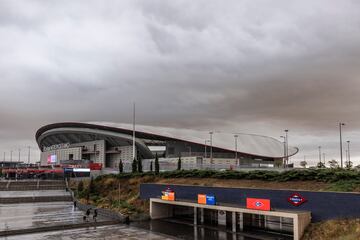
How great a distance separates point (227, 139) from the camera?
11169cm

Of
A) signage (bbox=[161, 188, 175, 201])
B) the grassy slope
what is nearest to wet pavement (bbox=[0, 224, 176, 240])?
signage (bbox=[161, 188, 175, 201])

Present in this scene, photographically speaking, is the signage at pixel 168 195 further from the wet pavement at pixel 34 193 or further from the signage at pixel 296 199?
the wet pavement at pixel 34 193

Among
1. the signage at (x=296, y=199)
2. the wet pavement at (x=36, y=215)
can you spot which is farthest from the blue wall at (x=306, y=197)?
the wet pavement at (x=36, y=215)

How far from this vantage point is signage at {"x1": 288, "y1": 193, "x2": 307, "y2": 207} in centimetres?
2453

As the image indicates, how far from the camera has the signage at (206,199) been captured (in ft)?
98.2

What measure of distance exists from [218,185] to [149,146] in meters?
68.1

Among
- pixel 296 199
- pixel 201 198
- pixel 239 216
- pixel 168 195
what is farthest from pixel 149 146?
pixel 296 199

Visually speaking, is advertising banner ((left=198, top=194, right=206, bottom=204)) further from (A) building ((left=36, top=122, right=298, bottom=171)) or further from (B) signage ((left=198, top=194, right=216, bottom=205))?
(A) building ((left=36, top=122, right=298, bottom=171))

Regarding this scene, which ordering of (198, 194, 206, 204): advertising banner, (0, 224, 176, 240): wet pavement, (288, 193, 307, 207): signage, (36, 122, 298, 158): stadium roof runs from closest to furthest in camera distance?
(288, 193, 307, 207): signage → (0, 224, 176, 240): wet pavement → (198, 194, 206, 204): advertising banner → (36, 122, 298, 158): stadium roof

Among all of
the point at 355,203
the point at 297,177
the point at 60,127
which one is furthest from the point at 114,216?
the point at 60,127

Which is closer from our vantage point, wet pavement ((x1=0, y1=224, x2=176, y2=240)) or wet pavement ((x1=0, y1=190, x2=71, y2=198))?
wet pavement ((x1=0, y1=224, x2=176, y2=240))

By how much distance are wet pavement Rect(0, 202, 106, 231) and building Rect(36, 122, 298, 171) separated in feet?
157

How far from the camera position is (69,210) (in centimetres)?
4184

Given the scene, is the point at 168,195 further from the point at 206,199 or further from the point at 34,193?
the point at 34,193
